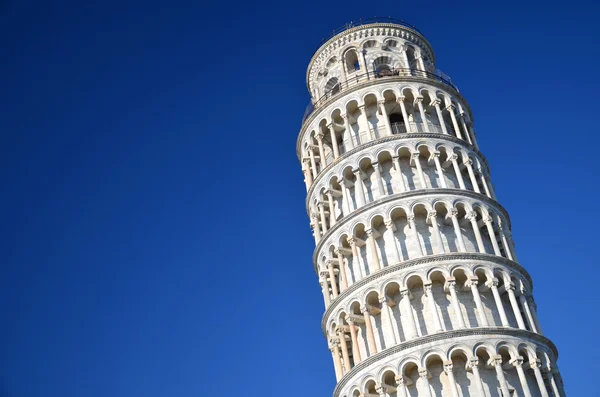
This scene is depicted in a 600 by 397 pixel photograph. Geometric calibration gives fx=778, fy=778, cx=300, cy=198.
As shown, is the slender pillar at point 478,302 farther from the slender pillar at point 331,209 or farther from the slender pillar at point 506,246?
the slender pillar at point 331,209

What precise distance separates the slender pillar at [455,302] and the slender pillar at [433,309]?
2.88ft

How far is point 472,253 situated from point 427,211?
336 cm

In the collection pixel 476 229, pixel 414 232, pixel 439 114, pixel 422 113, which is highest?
pixel 439 114

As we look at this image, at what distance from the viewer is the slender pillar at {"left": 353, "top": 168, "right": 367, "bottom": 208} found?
41.8 m

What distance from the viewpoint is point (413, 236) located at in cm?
3934

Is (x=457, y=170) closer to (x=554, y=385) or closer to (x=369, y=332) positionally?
(x=369, y=332)

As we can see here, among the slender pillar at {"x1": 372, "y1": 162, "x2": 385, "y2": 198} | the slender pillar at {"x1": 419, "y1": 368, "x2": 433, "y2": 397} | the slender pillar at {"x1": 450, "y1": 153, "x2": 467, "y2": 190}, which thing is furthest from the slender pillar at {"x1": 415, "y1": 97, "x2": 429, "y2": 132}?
the slender pillar at {"x1": 419, "y1": 368, "x2": 433, "y2": 397}

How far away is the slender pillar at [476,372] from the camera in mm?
34541

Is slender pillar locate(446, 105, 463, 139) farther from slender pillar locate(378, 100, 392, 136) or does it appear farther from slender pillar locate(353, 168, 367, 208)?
slender pillar locate(353, 168, 367, 208)

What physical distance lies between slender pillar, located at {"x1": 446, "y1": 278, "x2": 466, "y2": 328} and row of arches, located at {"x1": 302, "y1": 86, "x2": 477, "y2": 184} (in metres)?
9.87

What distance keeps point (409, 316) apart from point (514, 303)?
17.4ft

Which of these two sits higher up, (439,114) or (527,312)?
(439,114)

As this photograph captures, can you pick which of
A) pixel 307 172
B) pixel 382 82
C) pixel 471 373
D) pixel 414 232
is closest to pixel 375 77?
pixel 382 82

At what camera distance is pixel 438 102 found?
45281 mm
